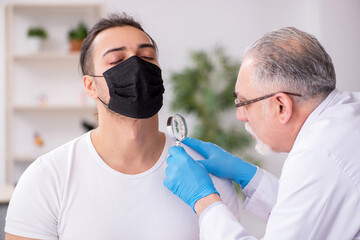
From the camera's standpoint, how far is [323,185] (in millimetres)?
1198

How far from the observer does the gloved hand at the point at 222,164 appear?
1.66 m

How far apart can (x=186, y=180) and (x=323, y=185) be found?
1.45 feet

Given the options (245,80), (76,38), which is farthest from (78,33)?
(245,80)

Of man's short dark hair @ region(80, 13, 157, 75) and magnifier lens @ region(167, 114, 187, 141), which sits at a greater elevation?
man's short dark hair @ region(80, 13, 157, 75)

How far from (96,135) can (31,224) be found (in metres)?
0.36

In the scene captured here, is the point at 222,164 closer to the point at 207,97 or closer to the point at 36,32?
the point at 207,97

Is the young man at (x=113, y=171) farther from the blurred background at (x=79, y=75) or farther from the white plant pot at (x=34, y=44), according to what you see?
the white plant pot at (x=34, y=44)

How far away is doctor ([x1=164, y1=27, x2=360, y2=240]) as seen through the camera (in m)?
1.21

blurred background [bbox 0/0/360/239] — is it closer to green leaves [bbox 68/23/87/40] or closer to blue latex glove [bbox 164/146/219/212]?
green leaves [bbox 68/23/87/40]

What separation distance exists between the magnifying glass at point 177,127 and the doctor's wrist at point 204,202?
225 mm

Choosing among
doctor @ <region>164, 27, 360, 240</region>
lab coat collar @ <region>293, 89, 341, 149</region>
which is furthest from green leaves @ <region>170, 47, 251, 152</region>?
lab coat collar @ <region>293, 89, 341, 149</region>

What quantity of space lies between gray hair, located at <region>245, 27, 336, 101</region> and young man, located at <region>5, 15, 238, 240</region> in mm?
387

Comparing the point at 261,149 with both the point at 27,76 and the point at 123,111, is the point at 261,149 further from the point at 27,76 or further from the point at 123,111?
the point at 27,76

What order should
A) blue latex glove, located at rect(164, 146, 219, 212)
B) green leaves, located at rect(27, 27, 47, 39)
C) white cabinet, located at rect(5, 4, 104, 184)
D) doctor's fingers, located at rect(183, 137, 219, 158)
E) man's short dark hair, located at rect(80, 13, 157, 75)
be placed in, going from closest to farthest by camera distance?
1. blue latex glove, located at rect(164, 146, 219, 212)
2. man's short dark hair, located at rect(80, 13, 157, 75)
3. doctor's fingers, located at rect(183, 137, 219, 158)
4. green leaves, located at rect(27, 27, 47, 39)
5. white cabinet, located at rect(5, 4, 104, 184)
